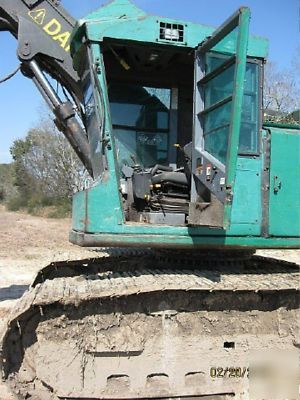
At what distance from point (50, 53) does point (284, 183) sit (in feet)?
9.54

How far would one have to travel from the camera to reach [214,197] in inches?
152

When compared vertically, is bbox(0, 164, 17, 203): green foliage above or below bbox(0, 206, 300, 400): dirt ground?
above

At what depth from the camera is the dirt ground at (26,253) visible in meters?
6.96

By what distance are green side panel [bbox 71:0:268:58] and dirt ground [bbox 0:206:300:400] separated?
102 inches

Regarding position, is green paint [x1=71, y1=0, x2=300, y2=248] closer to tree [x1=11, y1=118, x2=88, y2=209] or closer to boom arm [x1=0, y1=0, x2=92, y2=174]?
boom arm [x1=0, y1=0, x2=92, y2=174]

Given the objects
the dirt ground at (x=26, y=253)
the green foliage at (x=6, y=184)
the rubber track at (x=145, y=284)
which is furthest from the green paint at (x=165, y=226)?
the green foliage at (x=6, y=184)

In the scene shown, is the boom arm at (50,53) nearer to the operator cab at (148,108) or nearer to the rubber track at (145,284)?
the operator cab at (148,108)

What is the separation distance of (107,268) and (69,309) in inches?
65.6

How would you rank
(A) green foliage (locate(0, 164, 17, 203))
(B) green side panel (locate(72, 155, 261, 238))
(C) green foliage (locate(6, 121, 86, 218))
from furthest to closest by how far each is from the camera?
(A) green foliage (locate(0, 164, 17, 203)) → (C) green foliage (locate(6, 121, 86, 218)) → (B) green side panel (locate(72, 155, 261, 238))

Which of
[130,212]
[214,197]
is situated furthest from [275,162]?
[130,212]

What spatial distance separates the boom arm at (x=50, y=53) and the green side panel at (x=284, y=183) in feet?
6.43

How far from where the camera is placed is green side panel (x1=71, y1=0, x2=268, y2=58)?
4.02 m

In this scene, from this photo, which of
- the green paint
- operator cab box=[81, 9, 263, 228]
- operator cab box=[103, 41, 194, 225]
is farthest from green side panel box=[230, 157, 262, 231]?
operator cab box=[103, 41, 194, 225]

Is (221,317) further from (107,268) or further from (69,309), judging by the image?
(107,268)
